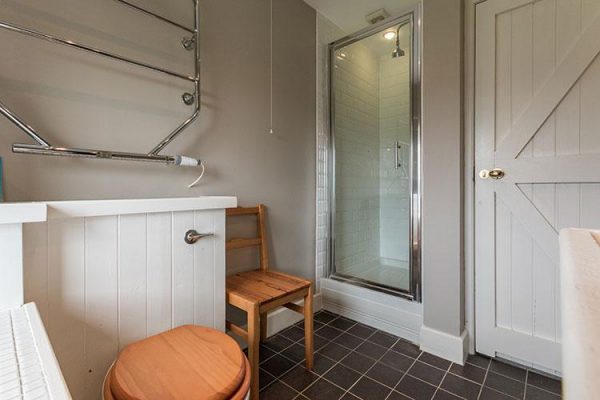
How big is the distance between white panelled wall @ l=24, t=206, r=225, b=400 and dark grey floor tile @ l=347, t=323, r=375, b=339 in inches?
41.8

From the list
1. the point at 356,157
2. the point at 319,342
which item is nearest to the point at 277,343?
the point at 319,342

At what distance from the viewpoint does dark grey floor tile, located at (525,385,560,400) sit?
1.27 m

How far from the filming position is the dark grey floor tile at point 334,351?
5.19 ft

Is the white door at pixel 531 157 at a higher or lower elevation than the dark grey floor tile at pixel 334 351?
higher

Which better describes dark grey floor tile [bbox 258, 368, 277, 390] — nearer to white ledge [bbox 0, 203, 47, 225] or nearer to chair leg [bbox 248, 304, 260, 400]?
chair leg [bbox 248, 304, 260, 400]

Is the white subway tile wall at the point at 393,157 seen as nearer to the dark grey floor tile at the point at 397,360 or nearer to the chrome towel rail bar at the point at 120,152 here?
the dark grey floor tile at the point at 397,360

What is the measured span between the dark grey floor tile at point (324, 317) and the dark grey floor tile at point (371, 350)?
0.35 metres

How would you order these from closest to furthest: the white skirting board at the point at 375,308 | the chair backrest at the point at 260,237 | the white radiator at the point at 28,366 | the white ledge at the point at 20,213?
1. the white radiator at the point at 28,366
2. the white ledge at the point at 20,213
3. the chair backrest at the point at 260,237
4. the white skirting board at the point at 375,308

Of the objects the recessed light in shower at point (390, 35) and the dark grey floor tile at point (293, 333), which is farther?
the recessed light in shower at point (390, 35)

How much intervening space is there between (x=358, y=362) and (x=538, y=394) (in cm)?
81

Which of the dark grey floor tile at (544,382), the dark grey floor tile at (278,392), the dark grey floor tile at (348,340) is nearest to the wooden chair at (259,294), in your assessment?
the dark grey floor tile at (278,392)

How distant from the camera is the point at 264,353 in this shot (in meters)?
1.61

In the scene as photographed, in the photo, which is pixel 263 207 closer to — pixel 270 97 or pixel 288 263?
pixel 288 263

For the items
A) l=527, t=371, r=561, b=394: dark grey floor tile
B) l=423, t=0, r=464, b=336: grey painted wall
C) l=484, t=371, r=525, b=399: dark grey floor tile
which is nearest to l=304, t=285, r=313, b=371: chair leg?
l=423, t=0, r=464, b=336: grey painted wall
